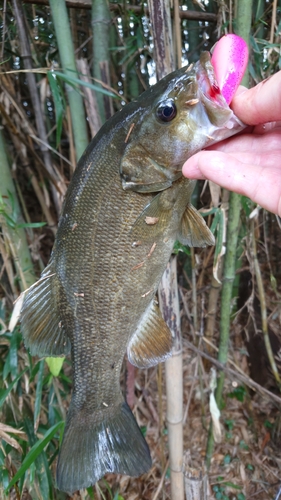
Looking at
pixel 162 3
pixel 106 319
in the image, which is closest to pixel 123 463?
pixel 106 319

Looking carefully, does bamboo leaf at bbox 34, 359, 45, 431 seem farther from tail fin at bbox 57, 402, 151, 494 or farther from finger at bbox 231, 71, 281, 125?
finger at bbox 231, 71, 281, 125

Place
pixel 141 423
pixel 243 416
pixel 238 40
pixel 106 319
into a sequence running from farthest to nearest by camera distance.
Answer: pixel 243 416 → pixel 141 423 → pixel 106 319 → pixel 238 40

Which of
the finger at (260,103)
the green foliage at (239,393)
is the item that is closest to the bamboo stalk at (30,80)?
the finger at (260,103)

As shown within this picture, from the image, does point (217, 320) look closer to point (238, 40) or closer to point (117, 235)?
point (117, 235)

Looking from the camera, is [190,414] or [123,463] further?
[190,414]

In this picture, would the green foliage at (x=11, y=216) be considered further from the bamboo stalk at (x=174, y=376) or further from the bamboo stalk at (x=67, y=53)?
the bamboo stalk at (x=174, y=376)

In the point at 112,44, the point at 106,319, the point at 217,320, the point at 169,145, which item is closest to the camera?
the point at 169,145

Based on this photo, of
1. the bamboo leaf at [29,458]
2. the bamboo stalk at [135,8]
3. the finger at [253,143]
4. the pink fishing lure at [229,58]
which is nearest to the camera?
the pink fishing lure at [229,58]

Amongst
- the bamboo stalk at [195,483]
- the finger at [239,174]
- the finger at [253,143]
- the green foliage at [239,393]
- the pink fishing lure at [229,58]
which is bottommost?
the green foliage at [239,393]
